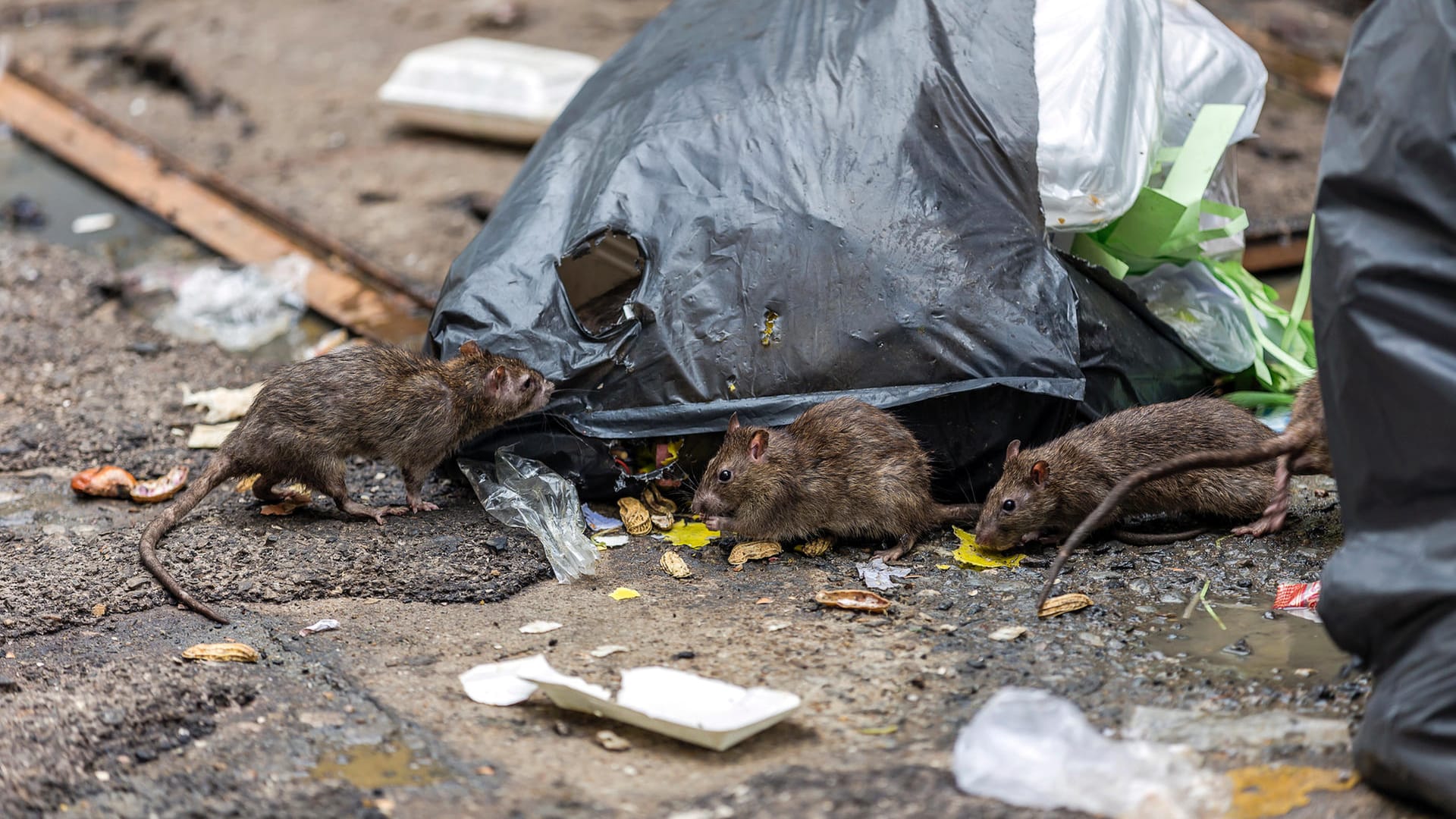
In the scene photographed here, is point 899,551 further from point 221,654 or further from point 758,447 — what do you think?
point 221,654

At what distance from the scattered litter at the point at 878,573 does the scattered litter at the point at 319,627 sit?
63.4 inches

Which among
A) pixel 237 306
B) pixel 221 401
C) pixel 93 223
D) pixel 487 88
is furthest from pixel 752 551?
pixel 93 223

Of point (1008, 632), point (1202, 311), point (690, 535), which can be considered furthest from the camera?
point (1202, 311)

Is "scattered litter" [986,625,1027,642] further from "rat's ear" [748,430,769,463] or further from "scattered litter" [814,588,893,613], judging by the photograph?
"rat's ear" [748,430,769,463]

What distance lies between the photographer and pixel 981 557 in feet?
14.7

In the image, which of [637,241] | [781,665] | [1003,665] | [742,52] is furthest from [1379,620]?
[742,52]

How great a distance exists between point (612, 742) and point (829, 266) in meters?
1.84

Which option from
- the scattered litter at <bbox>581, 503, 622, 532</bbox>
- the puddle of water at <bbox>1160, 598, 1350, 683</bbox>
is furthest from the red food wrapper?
the scattered litter at <bbox>581, 503, 622, 532</bbox>

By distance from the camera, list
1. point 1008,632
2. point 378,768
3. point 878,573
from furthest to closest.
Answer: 1. point 878,573
2. point 1008,632
3. point 378,768

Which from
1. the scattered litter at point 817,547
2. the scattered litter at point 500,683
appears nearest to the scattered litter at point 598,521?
the scattered litter at point 817,547

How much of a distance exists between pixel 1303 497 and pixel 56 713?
12.9 ft

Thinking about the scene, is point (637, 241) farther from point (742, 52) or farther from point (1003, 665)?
point (1003, 665)

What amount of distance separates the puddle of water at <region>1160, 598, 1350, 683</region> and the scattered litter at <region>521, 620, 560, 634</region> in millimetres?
1722

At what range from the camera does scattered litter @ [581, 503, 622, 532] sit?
4.65 meters
